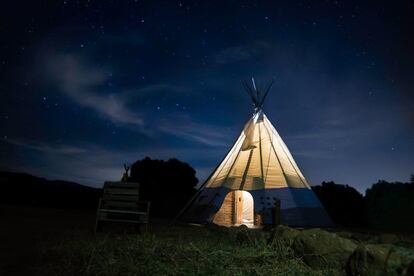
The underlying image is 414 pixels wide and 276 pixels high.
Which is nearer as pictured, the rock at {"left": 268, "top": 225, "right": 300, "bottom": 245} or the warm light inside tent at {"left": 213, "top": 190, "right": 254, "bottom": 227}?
the rock at {"left": 268, "top": 225, "right": 300, "bottom": 245}

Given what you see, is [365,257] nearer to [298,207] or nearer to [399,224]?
Result: [298,207]

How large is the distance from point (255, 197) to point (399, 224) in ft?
21.1

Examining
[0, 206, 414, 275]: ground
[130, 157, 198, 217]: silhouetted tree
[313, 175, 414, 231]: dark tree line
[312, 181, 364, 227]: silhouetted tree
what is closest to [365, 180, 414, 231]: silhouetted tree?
[313, 175, 414, 231]: dark tree line

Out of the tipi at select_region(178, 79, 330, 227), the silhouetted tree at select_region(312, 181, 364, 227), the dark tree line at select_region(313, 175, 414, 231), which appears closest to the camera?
the tipi at select_region(178, 79, 330, 227)

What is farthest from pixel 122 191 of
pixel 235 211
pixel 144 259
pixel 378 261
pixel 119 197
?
pixel 235 211

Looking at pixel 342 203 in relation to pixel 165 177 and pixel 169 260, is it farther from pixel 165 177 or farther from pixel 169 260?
pixel 169 260

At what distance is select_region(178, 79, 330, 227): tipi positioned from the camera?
10484mm

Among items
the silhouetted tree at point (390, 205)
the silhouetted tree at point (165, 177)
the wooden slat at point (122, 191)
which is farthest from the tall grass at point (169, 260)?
the silhouetted tree at point (165, 177)

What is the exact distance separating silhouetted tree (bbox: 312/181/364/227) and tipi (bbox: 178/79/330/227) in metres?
5.60

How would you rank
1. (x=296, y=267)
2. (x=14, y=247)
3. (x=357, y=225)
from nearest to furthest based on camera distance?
(x=296, y=267)
(x=14, y=247)
(x=357, y=225)

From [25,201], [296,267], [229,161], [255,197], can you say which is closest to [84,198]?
[25,201]

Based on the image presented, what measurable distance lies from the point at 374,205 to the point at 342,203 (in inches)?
61.4

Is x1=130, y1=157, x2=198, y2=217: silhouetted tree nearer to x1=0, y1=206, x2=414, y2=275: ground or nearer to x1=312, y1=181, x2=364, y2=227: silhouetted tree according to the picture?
x1=312, y1=181, x2=364, y2=227: silhouetted tree

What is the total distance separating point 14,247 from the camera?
476 centimetres
